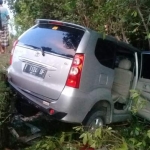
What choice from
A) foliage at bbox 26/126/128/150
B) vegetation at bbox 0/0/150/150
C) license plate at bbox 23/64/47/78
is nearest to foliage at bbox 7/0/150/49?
vegetation at bbox 0/0/150/150

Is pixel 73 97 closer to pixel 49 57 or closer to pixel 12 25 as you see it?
pixel 49 57

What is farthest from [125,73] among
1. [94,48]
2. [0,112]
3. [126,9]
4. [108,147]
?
[0,112]

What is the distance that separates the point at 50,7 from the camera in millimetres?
8773

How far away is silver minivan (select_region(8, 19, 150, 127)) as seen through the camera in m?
4.14

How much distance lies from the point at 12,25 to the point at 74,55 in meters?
8.40

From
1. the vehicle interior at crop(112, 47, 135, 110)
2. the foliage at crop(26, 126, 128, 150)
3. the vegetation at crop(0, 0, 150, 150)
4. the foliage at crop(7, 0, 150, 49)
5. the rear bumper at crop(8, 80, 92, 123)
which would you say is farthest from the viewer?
the vehicle interior at crop(112, 47, 135, 110)

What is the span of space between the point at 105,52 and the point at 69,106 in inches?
45.9

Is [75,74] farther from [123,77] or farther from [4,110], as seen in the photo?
[123,77]

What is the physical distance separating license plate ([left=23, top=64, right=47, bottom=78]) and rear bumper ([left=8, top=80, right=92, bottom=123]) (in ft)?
1.34

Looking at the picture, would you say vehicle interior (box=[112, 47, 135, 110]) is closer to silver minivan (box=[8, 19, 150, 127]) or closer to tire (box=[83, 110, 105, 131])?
silver minivan (box=[8, 19, 150, 127])

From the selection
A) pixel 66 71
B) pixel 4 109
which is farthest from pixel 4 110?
pixel 66 71

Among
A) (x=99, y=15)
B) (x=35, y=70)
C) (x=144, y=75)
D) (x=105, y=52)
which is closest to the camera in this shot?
(x=35, y=70)

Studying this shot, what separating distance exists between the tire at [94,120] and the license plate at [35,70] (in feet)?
3.21

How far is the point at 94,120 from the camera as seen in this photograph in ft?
15.4
